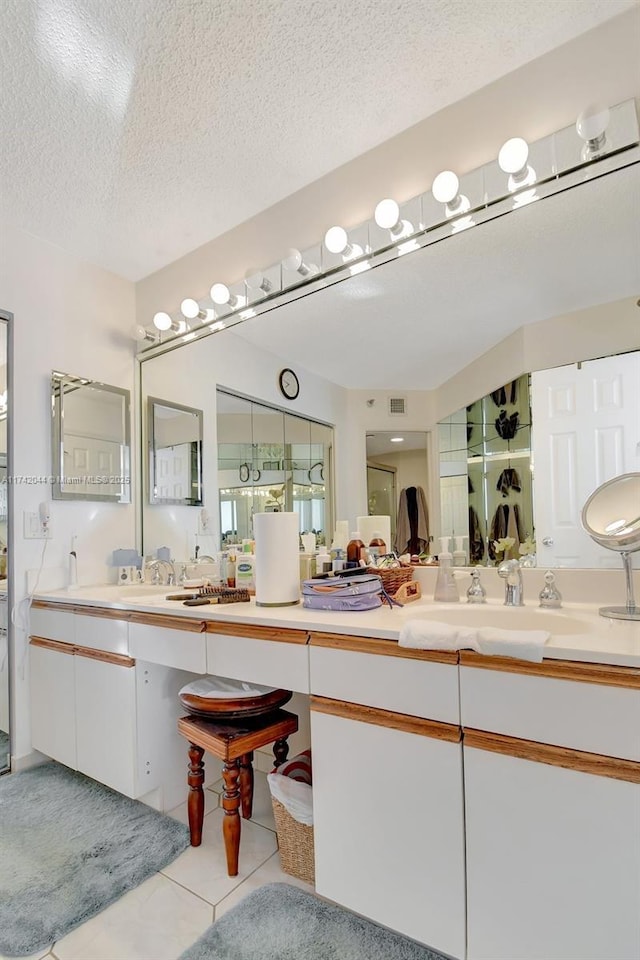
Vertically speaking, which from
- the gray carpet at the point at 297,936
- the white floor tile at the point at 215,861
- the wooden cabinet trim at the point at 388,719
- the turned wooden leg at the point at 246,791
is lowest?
the white floor tile at the point at 215,861

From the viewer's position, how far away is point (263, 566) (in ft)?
5.50

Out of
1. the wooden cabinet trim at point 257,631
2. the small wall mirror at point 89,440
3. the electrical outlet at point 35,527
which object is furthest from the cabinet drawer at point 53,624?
the wooden cabinet trim at point 257,631

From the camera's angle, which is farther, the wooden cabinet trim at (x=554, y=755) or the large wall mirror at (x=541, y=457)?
the large wall mirror at (x=541, y=457)

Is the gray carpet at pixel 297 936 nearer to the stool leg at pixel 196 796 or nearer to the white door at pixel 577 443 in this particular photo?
the stool leg at pixel 196 796

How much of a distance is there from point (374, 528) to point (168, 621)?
821mm

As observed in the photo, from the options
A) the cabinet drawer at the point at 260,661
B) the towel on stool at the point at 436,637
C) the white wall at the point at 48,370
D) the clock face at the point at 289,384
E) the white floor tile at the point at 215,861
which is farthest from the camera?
the white wall at the point at 48,370

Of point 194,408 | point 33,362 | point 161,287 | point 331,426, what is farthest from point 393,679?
point 161,287

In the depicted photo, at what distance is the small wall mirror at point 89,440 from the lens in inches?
99.0

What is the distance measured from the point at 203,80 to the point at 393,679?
1928 millimetres

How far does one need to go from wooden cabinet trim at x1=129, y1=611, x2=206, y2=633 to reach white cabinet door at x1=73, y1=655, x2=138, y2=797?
211 mm

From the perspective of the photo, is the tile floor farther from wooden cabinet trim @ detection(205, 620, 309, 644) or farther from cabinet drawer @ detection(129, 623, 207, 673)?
wooden cabinet trim @ detection(205, 620, 309, 644)

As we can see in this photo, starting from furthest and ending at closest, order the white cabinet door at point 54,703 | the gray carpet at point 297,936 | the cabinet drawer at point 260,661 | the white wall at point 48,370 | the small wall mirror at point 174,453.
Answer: the small wall mirror at point 174,453
the white wall at point 48,370
the white cabinet door at point 54,703
the cabinet drawer at point 260,661
the gray carpet at point 297,936

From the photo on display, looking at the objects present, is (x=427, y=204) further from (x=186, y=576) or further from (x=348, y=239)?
(x=186, y=576)

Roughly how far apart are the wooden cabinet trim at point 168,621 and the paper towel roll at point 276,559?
0.69 feet
